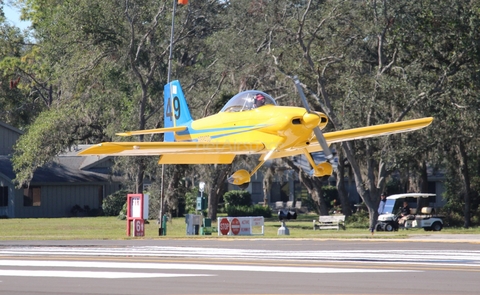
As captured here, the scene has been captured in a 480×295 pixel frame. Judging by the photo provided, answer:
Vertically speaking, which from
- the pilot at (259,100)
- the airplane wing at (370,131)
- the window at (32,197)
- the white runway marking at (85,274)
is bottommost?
the white runway marking at (85,274)

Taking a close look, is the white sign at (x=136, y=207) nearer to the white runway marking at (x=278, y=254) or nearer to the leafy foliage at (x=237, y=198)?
the white runway marking at (x=278, y=254)

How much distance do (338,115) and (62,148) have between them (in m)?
15.0

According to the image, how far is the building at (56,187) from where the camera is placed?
1957 inches

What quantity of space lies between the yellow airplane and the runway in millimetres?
2528

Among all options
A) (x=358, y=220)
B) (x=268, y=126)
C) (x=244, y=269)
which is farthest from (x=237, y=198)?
(x=244, y=269)

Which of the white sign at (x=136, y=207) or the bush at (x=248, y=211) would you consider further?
the bush at (x=248, y=211)

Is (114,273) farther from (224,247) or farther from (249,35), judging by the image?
(249,35)

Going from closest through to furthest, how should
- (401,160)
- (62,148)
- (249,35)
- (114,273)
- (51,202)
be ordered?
(114,273) → (401,160) → (249,35) → (62,148) → (51,202)

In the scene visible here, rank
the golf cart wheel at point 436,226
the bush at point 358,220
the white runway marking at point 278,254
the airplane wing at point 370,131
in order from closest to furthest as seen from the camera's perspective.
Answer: the white runway marking at point 278,254
the airplane wing at point 370,131
the golf cart wheel at point 436,226
the bush at point 358,220

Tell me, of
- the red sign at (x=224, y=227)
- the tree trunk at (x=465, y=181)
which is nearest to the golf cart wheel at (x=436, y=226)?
the tree trunk at (x=465, y=181)

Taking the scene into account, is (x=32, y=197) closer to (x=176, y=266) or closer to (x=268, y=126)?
(x=268, y=126)

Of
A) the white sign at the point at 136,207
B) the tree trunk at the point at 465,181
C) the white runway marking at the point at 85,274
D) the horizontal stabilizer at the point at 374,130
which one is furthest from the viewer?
the tree trunk at the point at 465,181

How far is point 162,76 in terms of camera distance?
Result: 4150 centimetres

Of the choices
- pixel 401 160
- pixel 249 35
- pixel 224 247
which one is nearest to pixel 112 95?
pixel 249 35
